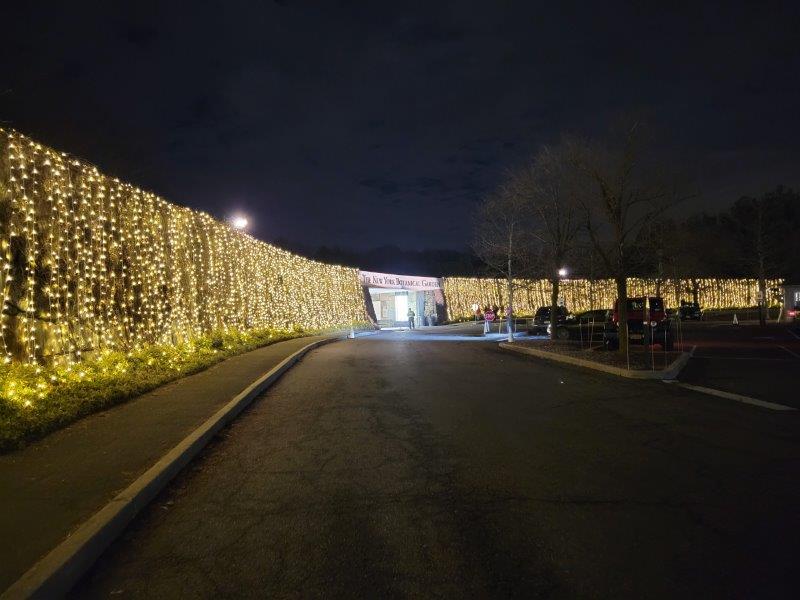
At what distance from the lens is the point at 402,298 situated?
53.5 metres

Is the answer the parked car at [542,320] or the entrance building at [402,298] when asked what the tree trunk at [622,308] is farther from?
the entrance building at [402,298]

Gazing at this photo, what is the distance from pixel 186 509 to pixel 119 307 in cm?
877

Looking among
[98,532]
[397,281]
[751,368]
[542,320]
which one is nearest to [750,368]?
[751,368]

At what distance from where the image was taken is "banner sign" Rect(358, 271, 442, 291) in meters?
44.2

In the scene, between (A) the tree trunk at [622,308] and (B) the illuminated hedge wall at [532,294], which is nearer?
(A) the tree trunk at [622,308]

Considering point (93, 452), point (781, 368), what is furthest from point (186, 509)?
point (781, 368)

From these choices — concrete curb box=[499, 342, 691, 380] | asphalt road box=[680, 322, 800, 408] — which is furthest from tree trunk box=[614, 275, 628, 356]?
asphalt road box=[680, 322, 800, 408]

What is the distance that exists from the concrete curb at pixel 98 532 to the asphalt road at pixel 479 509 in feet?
0.38

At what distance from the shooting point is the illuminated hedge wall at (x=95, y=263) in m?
9.83

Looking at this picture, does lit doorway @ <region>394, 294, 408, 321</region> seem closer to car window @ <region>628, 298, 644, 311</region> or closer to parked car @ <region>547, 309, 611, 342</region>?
parked car @ <region>547, 309, 611, 342</region>

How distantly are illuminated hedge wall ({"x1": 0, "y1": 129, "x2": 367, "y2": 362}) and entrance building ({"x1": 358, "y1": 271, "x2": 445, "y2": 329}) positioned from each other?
23.7 m

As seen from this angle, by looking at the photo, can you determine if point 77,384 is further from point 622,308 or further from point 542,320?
point 542,320

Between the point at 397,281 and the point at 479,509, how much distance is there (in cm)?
4165

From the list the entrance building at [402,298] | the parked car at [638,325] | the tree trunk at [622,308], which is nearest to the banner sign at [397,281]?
the entrance building at [402,298]
